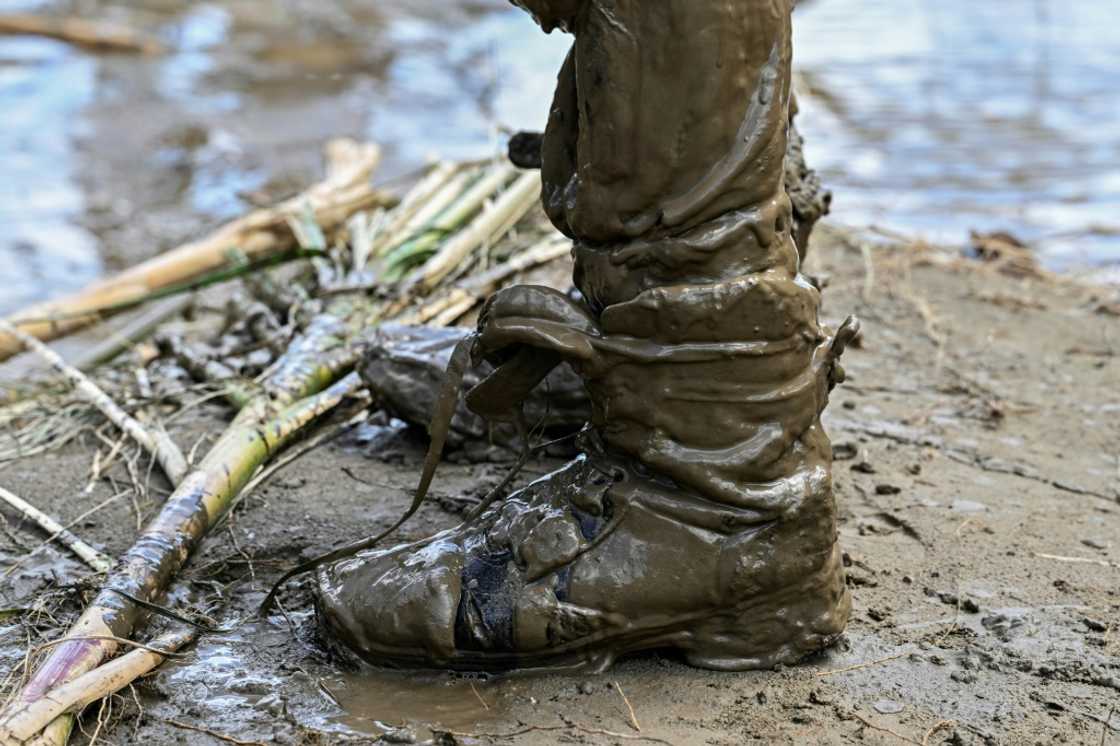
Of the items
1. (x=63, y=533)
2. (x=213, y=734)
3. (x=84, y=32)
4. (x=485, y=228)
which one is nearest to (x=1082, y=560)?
(x=213, y=734)

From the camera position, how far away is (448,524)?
130 inches

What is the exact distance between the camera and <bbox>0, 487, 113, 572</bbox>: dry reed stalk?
3.17m

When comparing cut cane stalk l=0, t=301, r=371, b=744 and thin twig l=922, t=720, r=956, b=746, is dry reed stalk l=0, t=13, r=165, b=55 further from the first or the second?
thin twig l=922, t=720, r=956, b=746

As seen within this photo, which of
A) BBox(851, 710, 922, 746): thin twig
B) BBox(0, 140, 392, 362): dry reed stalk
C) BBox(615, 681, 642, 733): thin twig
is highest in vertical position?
BBox(851, 710, 922, 746): thin twig

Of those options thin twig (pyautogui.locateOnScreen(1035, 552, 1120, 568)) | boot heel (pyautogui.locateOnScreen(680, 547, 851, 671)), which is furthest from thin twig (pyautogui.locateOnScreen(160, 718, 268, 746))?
thin twig (pyautogui.locateOnScreen(1035, 552, 1120, 568))

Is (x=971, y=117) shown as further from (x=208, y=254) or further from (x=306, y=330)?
(x=306, y=330)

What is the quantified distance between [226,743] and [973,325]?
3.59 m

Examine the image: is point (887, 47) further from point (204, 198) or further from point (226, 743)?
point (226, 743)

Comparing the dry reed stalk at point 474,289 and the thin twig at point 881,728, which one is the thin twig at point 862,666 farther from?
the dry reed stalk at point 474,289

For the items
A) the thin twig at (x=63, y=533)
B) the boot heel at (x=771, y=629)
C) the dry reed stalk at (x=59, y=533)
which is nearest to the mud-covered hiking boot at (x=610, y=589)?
the boot heel at (x=771, y=629)

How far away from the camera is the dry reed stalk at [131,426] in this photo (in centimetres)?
366

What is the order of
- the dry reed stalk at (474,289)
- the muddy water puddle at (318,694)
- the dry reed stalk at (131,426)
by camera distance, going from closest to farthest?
the muddy water puddle at (318,694), the dry reed stalk at (131,426), the dry reed stalk at (474,289)

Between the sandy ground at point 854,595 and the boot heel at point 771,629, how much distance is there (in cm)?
3

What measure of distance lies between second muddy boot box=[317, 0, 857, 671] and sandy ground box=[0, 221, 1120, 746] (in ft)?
0.38
